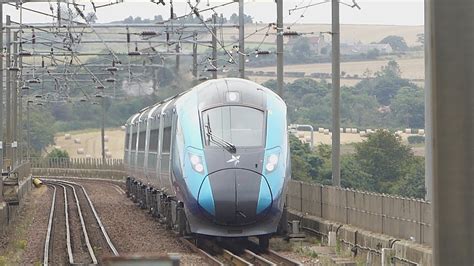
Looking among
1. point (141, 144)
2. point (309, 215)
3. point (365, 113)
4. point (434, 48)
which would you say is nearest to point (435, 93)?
point (434, 48)

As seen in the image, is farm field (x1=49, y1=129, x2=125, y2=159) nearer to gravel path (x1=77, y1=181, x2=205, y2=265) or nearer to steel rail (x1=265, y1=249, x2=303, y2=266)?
gravel path (x1=77, y1=181, x2=205, y2=265)

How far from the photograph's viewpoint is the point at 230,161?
20.3 m

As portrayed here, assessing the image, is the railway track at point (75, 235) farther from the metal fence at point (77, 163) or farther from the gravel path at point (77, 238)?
the metal fence at point (77, 163)

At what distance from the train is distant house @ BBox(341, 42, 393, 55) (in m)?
101

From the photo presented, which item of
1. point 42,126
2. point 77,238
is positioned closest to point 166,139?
point 77,238

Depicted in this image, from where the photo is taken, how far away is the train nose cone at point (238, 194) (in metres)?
20.1

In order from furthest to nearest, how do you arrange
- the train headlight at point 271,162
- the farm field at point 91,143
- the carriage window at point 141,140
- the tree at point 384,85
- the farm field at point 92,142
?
the farm field at point 91,143 → the farm field at point 92,142 → the tree at point 384,85 → the carriage window at point 141,140 → the train headlight at point 271,162

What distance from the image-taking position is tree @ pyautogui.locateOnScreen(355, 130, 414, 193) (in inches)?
2218

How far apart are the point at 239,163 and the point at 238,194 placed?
0.62 meters

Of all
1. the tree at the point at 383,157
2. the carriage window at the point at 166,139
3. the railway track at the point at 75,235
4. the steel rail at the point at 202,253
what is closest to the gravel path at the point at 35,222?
the railway track at the point at 75,235

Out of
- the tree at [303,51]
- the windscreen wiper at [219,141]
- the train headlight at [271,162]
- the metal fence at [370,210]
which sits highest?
the tree at [303,51]

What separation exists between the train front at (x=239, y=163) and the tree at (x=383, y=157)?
34.4 m

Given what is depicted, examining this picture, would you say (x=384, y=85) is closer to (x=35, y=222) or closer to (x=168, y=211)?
(x=35, y=222)

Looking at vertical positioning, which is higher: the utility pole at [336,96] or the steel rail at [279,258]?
the utility pole at [336,96]
